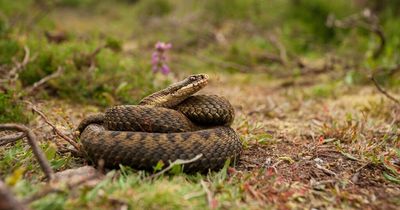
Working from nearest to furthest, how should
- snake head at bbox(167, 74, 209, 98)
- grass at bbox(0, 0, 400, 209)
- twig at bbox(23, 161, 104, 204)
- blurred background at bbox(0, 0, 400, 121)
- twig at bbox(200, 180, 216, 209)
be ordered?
twig at bbox(23, 161, 104, 204) → twig at bbox(200, 180, 216, 209) → grass at bbox(0, 0, 400, 209) → snake head at bbox(167, 74, 209, 98) → blurred background at bbox(0, 0, 400, 121)

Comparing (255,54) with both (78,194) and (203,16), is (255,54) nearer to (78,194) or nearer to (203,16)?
(203,16)

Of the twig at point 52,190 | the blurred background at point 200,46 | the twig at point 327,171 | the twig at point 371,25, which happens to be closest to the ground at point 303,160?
the twig at point 327,171

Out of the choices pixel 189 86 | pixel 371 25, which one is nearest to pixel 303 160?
pixel 189 86

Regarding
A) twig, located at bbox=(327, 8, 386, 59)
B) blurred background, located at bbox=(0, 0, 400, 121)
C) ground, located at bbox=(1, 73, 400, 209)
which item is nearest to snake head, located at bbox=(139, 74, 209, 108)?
ground, located at bbox=(1, 73, 400, 209)

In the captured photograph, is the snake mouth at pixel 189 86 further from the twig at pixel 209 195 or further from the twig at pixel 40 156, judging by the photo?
the twig at pixel 40 156

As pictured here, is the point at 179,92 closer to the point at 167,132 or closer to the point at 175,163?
the point at 167,132

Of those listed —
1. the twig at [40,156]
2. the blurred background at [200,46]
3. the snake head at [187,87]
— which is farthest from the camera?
the blurred background at [200,46]

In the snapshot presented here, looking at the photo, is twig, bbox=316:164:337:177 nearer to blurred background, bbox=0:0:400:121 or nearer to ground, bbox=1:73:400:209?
ground, bbox=1:73:400:209
